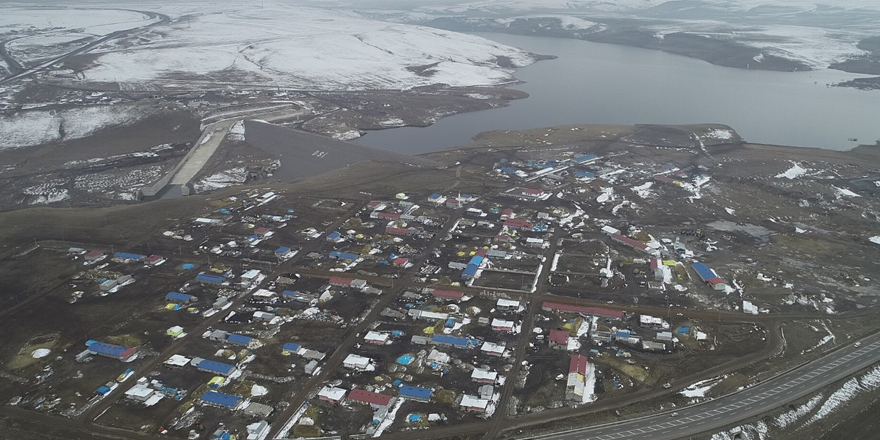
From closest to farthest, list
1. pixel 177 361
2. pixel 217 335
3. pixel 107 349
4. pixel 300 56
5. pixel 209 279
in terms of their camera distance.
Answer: pixel 177 361 → pixel 107 349 → pixel 217 335 → pixel 209 279 → pixel 300 56

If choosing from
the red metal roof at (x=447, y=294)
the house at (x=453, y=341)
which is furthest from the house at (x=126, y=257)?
the house at (x=453, y=341)

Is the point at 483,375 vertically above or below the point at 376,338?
above

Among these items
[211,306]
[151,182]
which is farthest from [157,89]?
[211,306]

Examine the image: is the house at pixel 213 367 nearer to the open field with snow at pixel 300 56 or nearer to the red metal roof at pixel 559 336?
the red metal roof at pixel 559 336

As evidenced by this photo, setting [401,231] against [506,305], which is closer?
[506,305]

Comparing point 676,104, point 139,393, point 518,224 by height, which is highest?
point 676,104

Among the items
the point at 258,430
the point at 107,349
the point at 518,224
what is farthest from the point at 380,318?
the point at 518,224

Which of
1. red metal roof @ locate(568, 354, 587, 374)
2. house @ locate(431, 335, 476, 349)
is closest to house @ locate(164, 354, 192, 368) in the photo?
house @ locate(431, 335, 476, 349)

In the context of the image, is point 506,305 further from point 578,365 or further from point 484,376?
point 484,376
